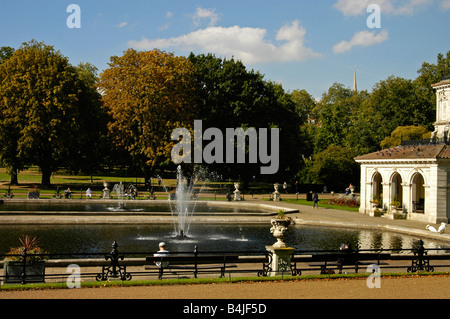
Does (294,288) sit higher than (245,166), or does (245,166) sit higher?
(245,166)

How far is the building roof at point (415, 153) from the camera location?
32812mm

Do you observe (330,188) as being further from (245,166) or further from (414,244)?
(414,244)

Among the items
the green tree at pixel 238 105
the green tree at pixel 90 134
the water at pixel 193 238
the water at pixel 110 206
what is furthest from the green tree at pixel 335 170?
the water at pixel 193 238

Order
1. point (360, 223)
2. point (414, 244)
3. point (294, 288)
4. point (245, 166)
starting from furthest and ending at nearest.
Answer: point (245, 166) < point (360, 223) < point (414, 244) < point (294, 288)

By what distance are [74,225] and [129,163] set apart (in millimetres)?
36290

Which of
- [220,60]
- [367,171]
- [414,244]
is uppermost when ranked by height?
[220,60]

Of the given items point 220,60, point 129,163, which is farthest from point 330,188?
point 129,163

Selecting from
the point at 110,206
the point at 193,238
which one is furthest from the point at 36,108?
the point at 193,238

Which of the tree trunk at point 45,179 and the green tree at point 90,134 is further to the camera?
the green tree at point 90,134

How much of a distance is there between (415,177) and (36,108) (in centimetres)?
4090

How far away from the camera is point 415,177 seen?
35062 mm

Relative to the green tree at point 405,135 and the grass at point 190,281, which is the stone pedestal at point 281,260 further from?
the green tree at point 405,135
